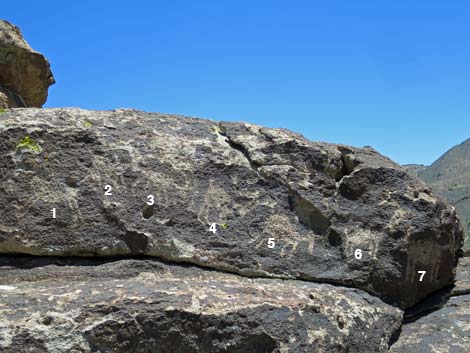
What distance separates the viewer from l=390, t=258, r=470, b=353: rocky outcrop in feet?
22.9

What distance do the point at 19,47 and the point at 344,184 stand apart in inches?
397

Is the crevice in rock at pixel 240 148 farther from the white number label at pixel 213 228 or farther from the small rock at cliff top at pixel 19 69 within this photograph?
the small rock at cliff top at pixel 19 69

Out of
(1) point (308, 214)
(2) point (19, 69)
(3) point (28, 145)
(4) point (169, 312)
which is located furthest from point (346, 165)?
(2) point (19, 69)

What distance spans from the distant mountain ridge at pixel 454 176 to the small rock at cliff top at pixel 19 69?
55.7 metres

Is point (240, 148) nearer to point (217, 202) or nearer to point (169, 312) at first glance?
point (217, 202)

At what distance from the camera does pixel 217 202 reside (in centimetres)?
705

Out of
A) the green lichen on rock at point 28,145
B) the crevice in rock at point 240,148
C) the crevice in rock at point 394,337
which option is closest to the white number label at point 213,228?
the crevice in rock at point 240,148

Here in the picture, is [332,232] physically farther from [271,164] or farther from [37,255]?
[37,255]

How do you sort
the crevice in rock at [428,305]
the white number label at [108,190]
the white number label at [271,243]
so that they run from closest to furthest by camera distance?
the white number label at [108,190], the white number label at [271,243], the crevice in rock at [428,305]

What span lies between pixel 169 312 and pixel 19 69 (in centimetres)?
1097

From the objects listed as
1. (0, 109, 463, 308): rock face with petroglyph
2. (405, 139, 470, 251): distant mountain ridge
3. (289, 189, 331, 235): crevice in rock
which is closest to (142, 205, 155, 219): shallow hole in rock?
(0, 109, 463, 308): rock face with petroglyph

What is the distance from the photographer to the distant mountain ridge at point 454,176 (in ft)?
238

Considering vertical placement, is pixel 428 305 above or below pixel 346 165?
below

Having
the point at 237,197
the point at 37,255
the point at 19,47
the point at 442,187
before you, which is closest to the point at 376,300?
the point at 237,197
